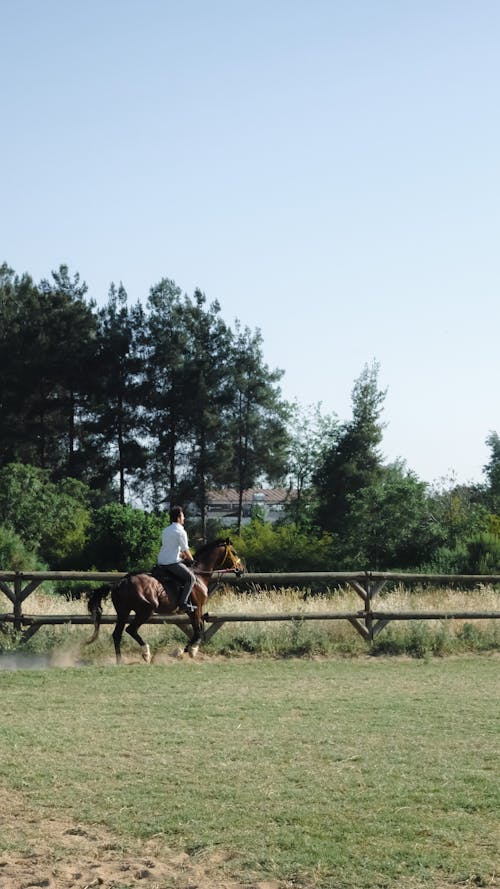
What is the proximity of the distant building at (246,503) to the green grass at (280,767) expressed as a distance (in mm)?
49993

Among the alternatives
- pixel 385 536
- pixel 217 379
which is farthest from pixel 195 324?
pixel 385 536

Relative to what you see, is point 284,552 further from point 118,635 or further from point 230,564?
point 118,635

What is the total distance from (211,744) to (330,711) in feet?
7.09

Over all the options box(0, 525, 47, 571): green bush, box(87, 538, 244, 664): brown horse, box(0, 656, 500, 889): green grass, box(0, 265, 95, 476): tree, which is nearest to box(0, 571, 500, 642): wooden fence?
box(87, 538, 244, 664): brown horse

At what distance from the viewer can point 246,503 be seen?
10594 centimetres

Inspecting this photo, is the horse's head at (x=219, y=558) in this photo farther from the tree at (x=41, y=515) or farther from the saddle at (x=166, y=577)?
the tree at (x=41, y=515)

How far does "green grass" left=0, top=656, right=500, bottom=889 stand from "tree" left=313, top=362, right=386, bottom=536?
4461 centimetres

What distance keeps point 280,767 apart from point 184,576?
752 cm

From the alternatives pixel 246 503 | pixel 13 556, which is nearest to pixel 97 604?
pixel 13 556

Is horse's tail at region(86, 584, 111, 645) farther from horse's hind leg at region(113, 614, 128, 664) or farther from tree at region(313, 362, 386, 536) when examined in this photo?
tree at region(313, 362, 386, 536)

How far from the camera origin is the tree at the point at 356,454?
58656mm

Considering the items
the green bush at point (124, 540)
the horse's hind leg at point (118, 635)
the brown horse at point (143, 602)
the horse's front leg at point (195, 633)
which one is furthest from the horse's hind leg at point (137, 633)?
the green bush at point (124, 540)

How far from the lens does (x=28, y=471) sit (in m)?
50.7

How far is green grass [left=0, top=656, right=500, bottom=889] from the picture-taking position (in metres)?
6.35
